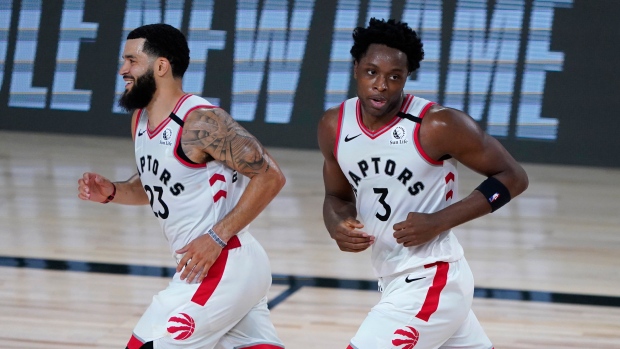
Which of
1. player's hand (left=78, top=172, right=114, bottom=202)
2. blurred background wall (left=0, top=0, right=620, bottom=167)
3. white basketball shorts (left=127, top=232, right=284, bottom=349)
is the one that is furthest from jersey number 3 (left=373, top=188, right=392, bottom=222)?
blurred background wall (left=0, top=0, right=620, bottom=167)

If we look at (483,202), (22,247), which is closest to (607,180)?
(22,247)

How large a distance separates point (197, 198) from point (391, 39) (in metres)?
0.88

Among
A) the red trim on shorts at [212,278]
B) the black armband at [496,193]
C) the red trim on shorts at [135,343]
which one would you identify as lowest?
the red trim on shorts at [135,343]

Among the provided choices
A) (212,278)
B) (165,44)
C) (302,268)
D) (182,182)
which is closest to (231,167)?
(182,182)

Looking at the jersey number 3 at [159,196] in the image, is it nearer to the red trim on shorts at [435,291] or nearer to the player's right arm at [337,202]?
the player's right arm at [337,202]

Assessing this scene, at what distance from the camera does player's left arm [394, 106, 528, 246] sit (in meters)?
3.25

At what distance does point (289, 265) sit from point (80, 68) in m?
7.96

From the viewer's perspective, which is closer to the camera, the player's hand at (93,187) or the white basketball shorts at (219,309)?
the white basketball shorts at (219,309)

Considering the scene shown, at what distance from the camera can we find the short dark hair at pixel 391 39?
3346 mm

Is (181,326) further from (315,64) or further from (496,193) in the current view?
(315,64)

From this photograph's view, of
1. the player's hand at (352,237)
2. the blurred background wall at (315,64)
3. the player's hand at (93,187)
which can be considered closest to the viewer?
the player's hand at (352,237)

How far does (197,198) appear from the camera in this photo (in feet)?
11.5

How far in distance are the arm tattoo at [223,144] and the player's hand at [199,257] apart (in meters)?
0.28

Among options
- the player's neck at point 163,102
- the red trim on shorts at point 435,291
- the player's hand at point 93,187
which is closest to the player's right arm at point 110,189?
the player's hand at point 93,187
